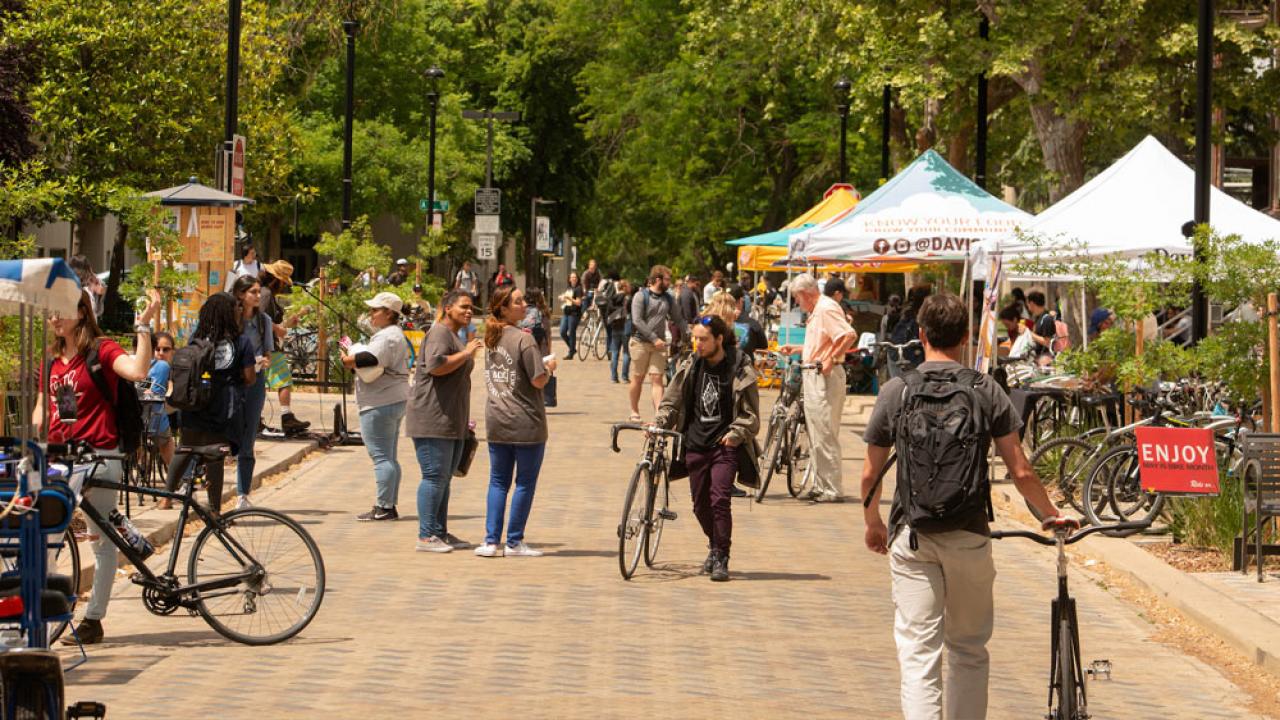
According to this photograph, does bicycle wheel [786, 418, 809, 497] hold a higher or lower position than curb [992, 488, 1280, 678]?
higher

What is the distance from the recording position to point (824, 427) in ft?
56.2

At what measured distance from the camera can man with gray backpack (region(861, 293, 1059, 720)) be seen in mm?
6703

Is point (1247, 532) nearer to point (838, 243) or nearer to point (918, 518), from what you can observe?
point (918, 518)

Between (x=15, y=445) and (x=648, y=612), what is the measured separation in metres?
4.52

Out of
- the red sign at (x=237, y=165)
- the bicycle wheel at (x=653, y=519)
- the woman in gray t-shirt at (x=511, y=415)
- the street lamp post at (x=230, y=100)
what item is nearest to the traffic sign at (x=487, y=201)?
the street lamp post at (x=230, y=100)

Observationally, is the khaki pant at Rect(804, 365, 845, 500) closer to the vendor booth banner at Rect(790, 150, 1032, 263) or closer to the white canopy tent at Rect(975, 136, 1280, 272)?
the white canopy tent at Rect(975, 136, 1280, 272)

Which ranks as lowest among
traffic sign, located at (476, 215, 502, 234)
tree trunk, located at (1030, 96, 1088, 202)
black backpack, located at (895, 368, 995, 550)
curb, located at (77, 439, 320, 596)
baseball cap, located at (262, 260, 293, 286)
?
curb, located at (77, 439, 320, 596)

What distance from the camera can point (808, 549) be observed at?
14078mm

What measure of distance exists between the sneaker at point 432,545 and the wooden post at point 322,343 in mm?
12144

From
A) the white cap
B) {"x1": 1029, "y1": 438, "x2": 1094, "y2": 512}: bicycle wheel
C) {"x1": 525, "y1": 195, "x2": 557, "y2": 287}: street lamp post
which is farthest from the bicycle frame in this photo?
{"x1": 525, "y1": 195, "x2": 557, "y2": 287}: street lamp post

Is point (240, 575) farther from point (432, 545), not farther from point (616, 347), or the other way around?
point (616, 347)

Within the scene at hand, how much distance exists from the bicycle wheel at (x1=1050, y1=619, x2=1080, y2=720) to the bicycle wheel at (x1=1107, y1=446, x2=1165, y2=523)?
7.97 metres

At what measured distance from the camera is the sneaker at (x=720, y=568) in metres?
12.3

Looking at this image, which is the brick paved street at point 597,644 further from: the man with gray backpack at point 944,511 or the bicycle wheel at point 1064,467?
the man with gray backpack at point 944,511
